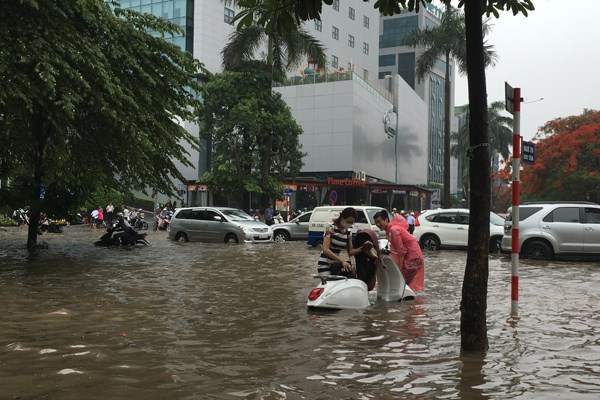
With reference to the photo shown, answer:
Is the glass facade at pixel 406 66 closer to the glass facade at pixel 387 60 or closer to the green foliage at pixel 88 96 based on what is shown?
the glass facade at pixel 387 60

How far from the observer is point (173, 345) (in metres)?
6.06

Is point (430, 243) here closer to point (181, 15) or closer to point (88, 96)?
point (88, 96)

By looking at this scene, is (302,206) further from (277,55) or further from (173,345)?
(173,345)

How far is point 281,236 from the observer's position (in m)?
26.0

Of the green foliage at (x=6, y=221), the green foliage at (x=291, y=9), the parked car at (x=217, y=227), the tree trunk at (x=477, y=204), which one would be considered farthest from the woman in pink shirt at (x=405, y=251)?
the green foliage at (x=6, y=221)

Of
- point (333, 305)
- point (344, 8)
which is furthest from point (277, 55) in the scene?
point (344, 8)

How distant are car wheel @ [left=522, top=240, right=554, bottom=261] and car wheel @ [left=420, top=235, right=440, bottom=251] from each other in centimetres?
423

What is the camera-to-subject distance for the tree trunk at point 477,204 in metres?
5.64

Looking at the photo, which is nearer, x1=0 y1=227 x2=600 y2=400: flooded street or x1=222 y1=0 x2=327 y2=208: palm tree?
x1=0 y1=227 x2=600 y2=400: flooded street

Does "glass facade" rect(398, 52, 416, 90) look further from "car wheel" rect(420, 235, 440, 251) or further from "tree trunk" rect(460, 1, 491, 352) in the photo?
"tree trunk" rect(460, 1, 491, 352)

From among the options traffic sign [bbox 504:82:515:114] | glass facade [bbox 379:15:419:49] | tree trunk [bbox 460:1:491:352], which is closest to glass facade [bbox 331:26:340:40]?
glass facade [bbox 379:15:419:49]

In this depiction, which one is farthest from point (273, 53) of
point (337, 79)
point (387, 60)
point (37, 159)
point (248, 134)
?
point (387, 60)

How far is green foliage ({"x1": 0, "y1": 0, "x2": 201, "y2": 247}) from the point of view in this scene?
11.5 metres

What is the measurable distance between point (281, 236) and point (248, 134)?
1127cm
